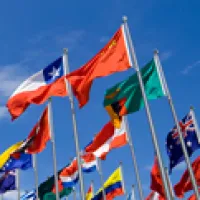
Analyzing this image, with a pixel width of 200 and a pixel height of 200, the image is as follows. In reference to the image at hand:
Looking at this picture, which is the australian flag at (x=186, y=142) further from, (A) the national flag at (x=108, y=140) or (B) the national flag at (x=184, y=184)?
(A) the national flag at (x=108, y=140)

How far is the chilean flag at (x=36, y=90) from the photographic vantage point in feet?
57.0

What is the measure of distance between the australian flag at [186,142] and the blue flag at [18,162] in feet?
32.4

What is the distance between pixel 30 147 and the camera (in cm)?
2088

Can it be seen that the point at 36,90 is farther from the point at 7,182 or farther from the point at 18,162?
the point at 7,182

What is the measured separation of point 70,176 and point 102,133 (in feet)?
24.6

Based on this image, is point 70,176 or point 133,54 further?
point 70,176

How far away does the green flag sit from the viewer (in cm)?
1586

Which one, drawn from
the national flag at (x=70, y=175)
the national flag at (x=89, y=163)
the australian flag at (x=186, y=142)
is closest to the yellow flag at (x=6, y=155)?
the national flag at (x=70, y=175)

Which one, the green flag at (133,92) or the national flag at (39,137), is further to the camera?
the national flag at (39,137)

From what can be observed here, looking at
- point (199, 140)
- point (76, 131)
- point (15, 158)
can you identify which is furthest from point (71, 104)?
point (15, 158)

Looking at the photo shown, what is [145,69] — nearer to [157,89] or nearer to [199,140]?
A: [157,89]

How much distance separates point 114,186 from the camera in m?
31.0

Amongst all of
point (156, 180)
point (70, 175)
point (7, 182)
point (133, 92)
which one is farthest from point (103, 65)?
point (7, 182)

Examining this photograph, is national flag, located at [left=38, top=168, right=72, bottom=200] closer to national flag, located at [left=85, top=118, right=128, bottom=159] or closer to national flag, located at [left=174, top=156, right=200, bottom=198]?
national flag, located at [left=85, top=118, right=128, bottom=159]
